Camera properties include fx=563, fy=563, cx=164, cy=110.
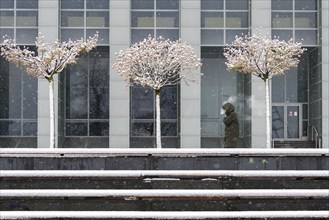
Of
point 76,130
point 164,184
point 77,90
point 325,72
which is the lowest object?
point 164,184

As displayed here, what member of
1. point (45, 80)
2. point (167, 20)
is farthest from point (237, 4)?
point (45, 80)

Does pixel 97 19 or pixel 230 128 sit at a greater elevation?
pixel 97 19

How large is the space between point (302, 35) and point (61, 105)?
1462cm

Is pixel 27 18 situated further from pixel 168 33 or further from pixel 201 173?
pixel 201 173

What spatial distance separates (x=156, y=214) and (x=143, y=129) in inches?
975

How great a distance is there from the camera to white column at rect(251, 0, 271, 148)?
105ft

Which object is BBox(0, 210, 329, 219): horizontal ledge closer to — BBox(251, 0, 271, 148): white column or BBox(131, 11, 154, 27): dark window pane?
BBox(251, 0, 271, 148): white column

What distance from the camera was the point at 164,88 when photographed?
3406 centimetres

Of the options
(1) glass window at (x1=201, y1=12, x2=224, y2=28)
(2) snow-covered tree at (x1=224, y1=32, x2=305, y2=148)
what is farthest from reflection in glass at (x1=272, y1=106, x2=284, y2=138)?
(1) glass window at (x1=201, y1=12, x2=224, y2=28)

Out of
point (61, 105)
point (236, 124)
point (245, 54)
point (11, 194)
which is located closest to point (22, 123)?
point (61, 105)

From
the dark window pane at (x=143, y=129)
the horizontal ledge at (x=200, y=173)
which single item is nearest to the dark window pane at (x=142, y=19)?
the dark window pane at (x=143, y=129)

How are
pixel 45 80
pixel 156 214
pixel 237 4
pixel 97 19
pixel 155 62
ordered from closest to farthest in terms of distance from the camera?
pixel 156 214, pixel 155 62, pixel 45 80, pixel 97 19, pixel 237 4

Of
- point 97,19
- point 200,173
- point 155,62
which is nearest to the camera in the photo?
point 200,173

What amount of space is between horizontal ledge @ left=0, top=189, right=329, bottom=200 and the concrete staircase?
2cm
